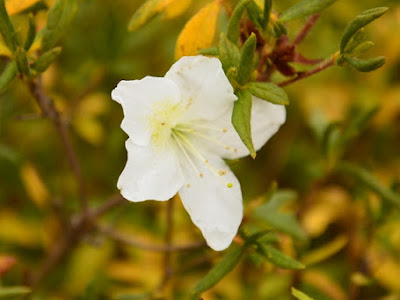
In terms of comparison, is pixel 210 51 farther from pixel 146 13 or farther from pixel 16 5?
pixel 16 5

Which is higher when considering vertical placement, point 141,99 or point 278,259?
point 141,99

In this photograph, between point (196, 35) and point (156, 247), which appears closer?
point (196, 35)

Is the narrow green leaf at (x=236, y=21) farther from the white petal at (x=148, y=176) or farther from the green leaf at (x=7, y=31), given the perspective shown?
the green leaf at (x=7, y=31)

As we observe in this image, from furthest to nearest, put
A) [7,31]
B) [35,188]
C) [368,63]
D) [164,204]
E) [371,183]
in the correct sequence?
[164,204], [35,188], [371,183], [7,31], [368,63]

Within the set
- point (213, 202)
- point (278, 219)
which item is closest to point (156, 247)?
point (278, 219)

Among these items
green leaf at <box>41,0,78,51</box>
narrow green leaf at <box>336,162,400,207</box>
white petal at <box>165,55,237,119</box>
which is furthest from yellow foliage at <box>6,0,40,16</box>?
narrow green leaf at <box>336,162,400,207</box>

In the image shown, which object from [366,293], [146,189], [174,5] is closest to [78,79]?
[174,5]
